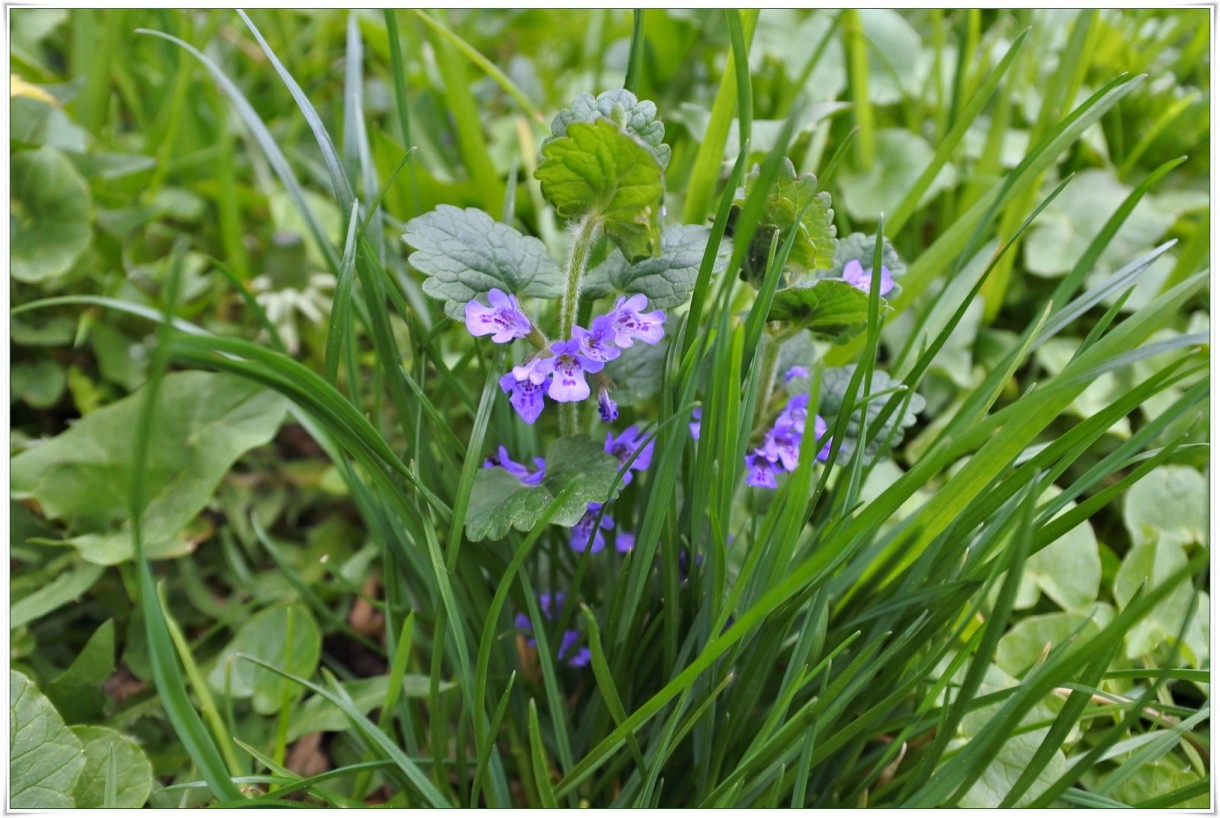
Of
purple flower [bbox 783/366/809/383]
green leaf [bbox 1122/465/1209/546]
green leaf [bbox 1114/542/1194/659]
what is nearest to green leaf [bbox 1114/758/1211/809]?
green leaf [bbox 1114/542/1194/659]

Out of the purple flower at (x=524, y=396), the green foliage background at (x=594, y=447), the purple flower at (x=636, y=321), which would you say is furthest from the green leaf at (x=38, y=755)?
the purple flower at (x=636, y=321)

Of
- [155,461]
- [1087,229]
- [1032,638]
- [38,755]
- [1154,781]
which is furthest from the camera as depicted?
[1087,229]

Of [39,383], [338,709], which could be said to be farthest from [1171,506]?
[39,383]

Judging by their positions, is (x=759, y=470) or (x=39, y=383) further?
(x=39, y=383)

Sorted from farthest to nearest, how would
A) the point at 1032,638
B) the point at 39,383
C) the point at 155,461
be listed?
the point at 39,383 < the point at 155,461 < the point at 1032,638

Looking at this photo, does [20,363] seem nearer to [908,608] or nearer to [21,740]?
[21,740]

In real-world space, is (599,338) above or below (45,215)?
below

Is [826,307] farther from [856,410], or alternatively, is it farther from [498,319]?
[498,319]
